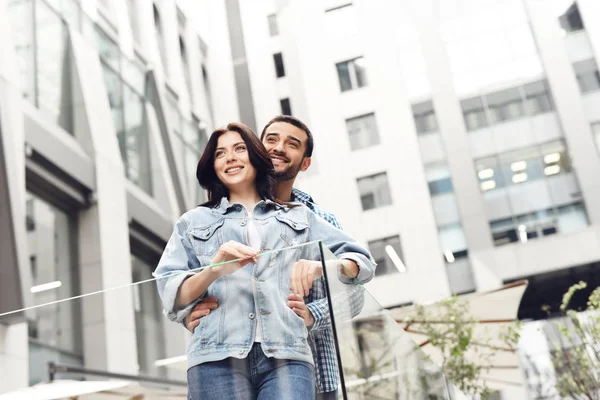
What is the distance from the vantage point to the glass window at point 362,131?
19.7 meters

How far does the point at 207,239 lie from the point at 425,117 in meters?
17.8

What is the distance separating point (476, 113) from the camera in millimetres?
19078

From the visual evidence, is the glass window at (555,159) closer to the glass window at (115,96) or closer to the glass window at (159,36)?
the glass window at (159,36)

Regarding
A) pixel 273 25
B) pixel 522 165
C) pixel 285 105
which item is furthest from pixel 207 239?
pixel 273 25

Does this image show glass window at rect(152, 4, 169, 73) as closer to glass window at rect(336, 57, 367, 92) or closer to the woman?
glass window at rect(336, 57, 367, 92)

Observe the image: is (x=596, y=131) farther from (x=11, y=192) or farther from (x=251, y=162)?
(x=251, y=162)

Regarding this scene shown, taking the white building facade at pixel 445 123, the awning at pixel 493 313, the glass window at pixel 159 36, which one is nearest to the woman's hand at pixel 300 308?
the awning at pixel 493 313

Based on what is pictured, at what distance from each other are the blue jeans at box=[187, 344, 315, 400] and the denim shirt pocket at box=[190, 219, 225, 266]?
368 mm

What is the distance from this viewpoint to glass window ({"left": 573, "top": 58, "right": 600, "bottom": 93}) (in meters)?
18.5

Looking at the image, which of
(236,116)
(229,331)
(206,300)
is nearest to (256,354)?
(229,331)

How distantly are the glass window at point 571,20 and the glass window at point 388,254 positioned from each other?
725 cm

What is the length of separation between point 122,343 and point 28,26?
8060mm

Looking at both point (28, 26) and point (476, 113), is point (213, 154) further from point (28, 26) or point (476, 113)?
point (476, 113)

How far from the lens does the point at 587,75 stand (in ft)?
61.2
